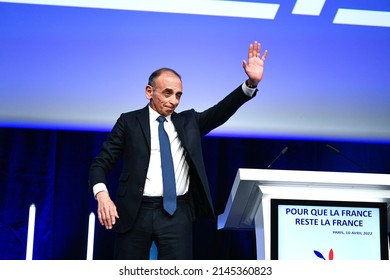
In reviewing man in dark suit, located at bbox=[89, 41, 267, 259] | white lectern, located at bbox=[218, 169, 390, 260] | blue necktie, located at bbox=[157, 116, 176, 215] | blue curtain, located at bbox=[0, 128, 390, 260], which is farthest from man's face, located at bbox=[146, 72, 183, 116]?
blue curtain, located at bbox=[0, 128, 390, 260]

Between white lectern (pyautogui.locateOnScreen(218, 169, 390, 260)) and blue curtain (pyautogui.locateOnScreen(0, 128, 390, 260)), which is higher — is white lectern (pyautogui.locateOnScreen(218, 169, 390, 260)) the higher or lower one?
the lower one

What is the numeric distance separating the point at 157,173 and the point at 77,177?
1.77m

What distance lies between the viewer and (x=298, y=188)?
3.21 meters

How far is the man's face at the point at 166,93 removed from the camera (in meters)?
3.16

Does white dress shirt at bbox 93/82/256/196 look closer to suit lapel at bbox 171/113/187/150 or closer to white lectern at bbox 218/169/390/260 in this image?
suit lapel at bbox 171/113/187/150

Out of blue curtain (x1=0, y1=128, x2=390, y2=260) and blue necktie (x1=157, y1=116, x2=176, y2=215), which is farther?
blue curtain (x1=0, y1=128, x2=390, y2=260)

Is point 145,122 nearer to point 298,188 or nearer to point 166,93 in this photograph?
point 166,93

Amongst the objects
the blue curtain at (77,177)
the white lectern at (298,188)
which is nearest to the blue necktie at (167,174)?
the white lectern at (298,188)

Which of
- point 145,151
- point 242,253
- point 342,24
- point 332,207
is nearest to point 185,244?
point 145,151

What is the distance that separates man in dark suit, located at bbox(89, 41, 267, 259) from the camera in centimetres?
295

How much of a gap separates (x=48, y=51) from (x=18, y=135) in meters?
0.55

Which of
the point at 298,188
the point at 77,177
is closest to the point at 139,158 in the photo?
the point at 298,188

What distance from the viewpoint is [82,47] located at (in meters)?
4.64

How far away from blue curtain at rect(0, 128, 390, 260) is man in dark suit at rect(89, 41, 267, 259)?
152cm
